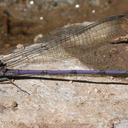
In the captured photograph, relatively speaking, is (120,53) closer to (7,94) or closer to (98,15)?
(7,94)

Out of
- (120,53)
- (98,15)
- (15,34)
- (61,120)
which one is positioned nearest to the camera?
(61,120)

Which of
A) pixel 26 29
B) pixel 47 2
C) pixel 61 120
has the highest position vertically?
pixel 47 2

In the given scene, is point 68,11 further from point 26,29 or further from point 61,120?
point 61,120

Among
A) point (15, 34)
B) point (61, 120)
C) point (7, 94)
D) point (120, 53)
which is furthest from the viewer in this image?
point (15, 34)

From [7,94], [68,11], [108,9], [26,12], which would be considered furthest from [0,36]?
[7,94]

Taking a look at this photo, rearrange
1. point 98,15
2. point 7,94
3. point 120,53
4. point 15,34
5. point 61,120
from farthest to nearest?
1. point 98,15
2. point 15,34
3. point 120,53
4. point 7,94
5. point 61,120

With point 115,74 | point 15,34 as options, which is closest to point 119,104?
point 115,74

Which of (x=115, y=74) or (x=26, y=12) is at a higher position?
(x=26, y=12)

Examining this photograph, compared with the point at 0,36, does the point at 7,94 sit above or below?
A: below

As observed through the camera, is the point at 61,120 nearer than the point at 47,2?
Yes
